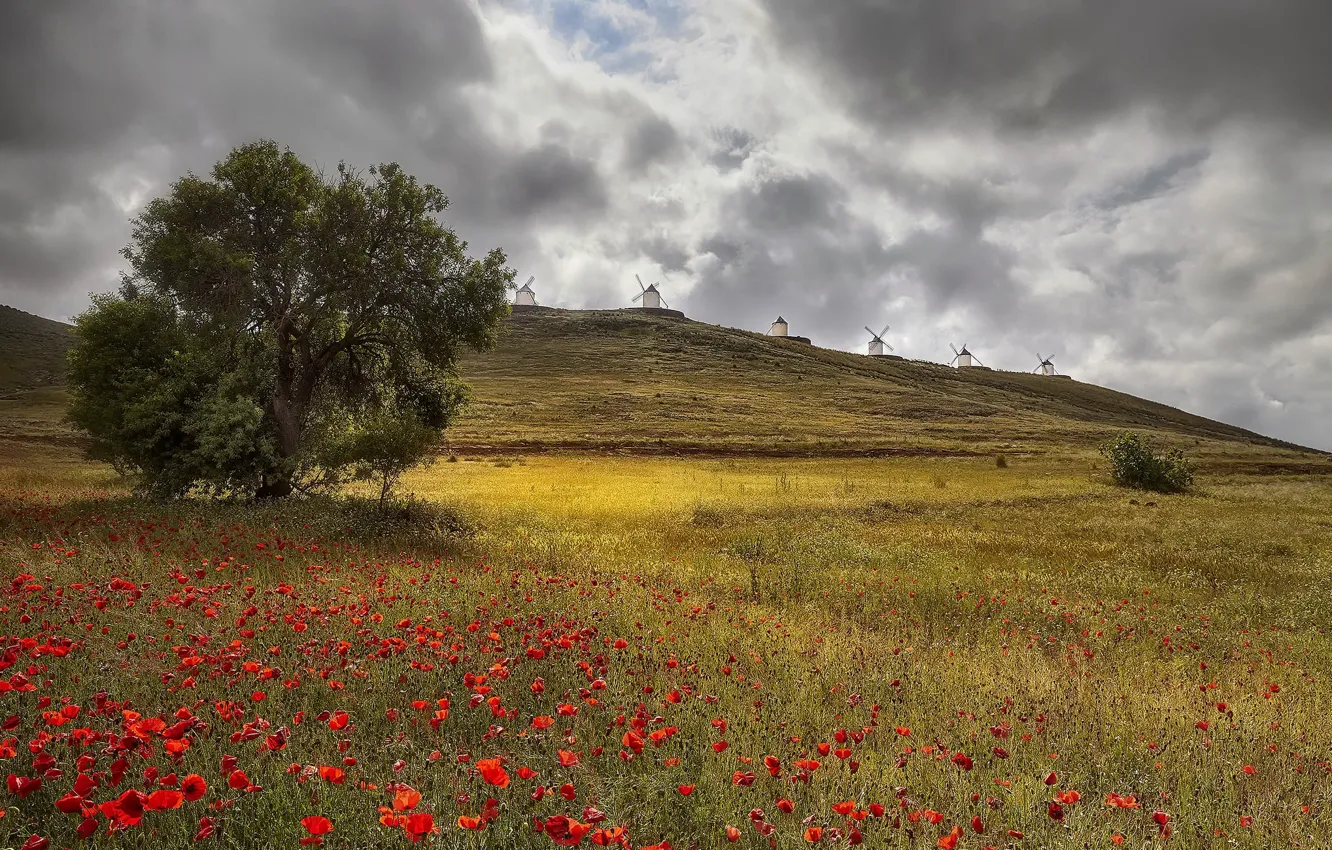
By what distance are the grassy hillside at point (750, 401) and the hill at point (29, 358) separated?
3365 inches

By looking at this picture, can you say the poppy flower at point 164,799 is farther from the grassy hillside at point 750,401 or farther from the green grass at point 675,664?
the grassy hillside at point 750,401

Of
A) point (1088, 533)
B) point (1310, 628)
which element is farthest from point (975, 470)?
point (1310, 628)

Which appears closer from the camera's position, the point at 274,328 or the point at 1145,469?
the point at 274,328

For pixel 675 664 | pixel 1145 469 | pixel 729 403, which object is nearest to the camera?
pixel 675 664

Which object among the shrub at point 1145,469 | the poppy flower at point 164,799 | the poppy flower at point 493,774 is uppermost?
the shrub at point 1145,469

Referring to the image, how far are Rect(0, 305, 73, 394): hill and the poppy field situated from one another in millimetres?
139784

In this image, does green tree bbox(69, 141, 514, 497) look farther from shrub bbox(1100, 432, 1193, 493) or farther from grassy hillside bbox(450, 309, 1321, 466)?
shrub bbox(1100, 432, 1193, 493)

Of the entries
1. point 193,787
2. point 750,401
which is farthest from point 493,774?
point 750,401

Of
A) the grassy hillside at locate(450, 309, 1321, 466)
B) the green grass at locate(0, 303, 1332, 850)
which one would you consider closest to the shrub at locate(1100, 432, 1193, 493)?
the green grass at locate(0, 303, 1332, 850)

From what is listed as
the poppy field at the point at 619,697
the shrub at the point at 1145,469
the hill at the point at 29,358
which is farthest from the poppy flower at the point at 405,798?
the hill at the point at 29,358

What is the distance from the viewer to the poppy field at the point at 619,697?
4.25 meters

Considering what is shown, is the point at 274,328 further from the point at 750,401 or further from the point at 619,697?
the point at 750,401

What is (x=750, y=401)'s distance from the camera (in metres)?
100

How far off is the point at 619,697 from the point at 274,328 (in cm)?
2364
